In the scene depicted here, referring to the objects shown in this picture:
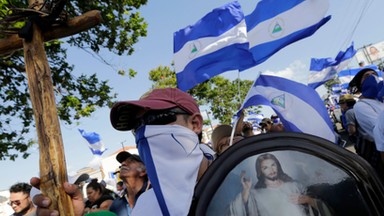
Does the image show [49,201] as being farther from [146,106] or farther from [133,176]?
[133,176]

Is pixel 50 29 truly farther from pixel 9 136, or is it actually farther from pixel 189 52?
pixel 9 136

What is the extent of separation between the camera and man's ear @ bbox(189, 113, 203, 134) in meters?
1.35

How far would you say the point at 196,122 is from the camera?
54.1 inches

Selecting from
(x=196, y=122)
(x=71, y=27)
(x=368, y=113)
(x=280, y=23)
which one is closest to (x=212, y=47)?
(x=280, y=23)

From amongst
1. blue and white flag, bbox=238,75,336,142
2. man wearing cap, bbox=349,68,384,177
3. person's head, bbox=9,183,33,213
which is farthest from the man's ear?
person's head, bbox=9,183,33,213

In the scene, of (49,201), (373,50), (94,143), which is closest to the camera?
(49,201)

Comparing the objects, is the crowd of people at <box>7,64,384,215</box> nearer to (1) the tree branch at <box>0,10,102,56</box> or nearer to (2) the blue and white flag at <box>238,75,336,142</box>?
(1) the tree branch at <box>0,10,102,56</box>

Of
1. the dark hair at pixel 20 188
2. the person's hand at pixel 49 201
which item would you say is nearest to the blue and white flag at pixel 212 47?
the dark hair at pixel 20 188

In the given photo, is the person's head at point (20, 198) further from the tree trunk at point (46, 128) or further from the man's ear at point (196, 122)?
the man's ear at point (196, 122)

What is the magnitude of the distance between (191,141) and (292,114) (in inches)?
67.6

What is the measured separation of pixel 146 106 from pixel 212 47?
3.19 m

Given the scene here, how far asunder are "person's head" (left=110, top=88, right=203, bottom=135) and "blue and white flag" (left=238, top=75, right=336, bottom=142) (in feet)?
4.99

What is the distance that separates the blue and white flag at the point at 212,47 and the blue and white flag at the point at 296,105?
3.82 ft

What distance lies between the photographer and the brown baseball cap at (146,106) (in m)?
1.26
